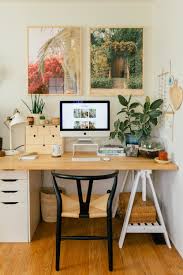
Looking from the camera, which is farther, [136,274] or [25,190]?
[25,190]

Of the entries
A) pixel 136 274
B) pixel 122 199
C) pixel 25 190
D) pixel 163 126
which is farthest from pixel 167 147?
pixel 25 190

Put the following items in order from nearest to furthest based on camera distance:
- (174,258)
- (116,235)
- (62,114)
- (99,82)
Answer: (174,258) < (116,235) < (62,114) < (99,82)

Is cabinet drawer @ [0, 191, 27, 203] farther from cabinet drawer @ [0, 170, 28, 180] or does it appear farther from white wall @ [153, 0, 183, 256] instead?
white wall @ [153, 0, 183, 256]

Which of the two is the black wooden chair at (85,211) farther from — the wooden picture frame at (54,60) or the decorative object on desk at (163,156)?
the wooden picture frame at (54,60)

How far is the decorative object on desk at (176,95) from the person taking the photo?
2.47m

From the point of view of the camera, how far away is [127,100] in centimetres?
328

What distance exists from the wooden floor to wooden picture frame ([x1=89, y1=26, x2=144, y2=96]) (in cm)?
158

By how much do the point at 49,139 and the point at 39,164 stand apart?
0.66 meters

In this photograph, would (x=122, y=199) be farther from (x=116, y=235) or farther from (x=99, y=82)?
(x=99, y=82)

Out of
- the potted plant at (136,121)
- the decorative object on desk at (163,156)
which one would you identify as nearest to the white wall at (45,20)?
the potted plant at (136,121)

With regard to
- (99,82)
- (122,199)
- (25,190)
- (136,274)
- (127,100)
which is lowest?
(136,274)

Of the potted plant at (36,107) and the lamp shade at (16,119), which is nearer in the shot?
the lamp shade at (16,119)

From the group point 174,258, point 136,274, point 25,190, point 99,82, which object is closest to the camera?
point 136,274

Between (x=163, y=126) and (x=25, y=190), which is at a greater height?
(x=163, y=126)
